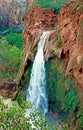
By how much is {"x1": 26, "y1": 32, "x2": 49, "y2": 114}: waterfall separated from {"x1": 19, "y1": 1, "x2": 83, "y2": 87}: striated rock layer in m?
0.71

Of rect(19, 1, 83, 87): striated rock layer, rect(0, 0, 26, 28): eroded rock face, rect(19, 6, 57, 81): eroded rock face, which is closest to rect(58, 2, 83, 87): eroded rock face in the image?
rect(19, 1, 83, 87): striated rock layer

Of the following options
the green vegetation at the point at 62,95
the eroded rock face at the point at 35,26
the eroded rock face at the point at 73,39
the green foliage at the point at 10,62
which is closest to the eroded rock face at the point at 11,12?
the green foliage at the point at 10,62

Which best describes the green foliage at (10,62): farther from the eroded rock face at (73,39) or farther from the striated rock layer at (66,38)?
the eroded rock face at (73,39)

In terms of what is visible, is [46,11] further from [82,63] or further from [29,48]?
[82,63]

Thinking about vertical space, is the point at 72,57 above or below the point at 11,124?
below

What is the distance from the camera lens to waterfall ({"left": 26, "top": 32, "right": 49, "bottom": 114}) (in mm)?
29562

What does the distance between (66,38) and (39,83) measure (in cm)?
490

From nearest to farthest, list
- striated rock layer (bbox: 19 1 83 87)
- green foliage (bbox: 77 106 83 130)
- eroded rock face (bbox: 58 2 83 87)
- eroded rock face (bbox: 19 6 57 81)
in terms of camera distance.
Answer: green foliage (bbox: 77 106 83 130) → eroded rock face (bbox: 58 2 83 87) → striated rock layer (bbox: 19 1 83 87) → eroded rock face (bbox: 19 6 57 81)

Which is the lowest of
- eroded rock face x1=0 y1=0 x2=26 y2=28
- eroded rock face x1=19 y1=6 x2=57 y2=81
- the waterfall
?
eroded rock face x1=0 y1=0 x2=26 y2=28

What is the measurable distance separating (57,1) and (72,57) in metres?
34.7

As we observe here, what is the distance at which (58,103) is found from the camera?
27328 mm

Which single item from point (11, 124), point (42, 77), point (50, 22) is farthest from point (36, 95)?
point (11, 124)

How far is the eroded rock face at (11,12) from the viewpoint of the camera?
→ 90.9 metres

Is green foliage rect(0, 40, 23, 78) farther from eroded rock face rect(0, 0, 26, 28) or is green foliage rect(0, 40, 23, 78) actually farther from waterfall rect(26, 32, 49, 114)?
eroded rock face rect(0, 0, 26, 28)
